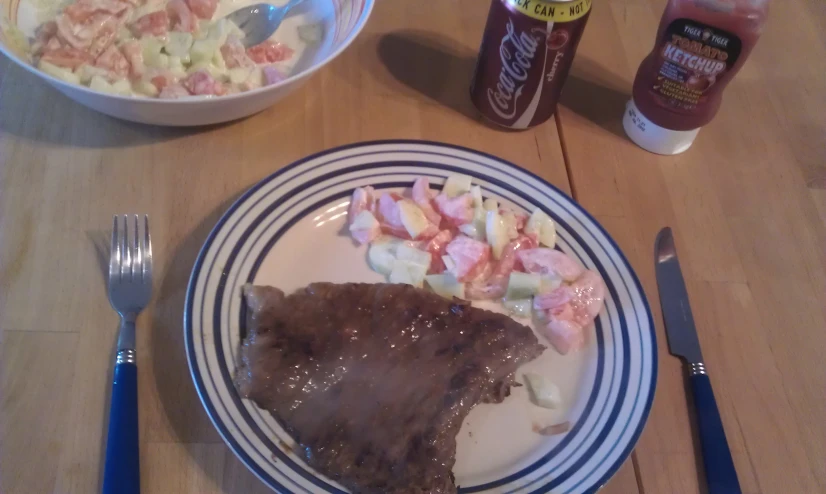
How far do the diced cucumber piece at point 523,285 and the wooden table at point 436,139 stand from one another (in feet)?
0.72

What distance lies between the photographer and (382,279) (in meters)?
0.94

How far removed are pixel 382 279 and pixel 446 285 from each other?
10cm

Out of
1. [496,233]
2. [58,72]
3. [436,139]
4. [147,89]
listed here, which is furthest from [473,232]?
[58,72]

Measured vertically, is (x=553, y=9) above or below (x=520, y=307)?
above

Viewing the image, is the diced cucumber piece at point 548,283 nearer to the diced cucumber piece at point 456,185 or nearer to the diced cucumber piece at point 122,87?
the diced cucumber piece at point 456,185

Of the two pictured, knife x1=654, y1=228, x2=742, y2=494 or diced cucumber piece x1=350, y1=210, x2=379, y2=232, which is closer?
knife x1=654, y1=228, x2=742, y2=494

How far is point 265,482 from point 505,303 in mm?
435

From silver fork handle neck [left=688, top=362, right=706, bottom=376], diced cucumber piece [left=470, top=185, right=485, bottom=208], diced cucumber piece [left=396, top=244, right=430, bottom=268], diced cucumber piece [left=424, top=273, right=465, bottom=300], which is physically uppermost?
diced cucumber piece [left=470, top=185, right=485, bottom=208]

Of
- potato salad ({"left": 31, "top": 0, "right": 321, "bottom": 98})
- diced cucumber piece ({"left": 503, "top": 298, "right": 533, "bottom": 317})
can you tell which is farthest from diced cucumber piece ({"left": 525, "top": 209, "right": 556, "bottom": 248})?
potato salad ({"left": 31, "top": 0, "right": 321, "bottom": 98})

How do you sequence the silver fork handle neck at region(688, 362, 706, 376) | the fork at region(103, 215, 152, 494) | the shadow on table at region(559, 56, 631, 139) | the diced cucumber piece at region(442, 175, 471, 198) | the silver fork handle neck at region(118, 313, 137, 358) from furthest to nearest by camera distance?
the shadow on table at region(559, 56, 631, 139)
the diced cucumber piece at region(442, 175, 471, 198)
the silver fork handle neck at region(688, 362, 706, 376)
the silver fork handle neck at region(118, 313, 137, 358)
the fork at region(103, 215, 152, 494)

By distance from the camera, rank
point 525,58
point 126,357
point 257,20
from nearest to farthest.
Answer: point 126,357
point 525,58
point 257,20

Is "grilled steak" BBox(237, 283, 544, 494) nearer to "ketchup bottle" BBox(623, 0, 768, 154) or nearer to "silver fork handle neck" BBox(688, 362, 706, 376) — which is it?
"silver fork handle neck" BBox(688, 362, 706, 376)

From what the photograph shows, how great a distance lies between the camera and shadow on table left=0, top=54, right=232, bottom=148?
102 cm

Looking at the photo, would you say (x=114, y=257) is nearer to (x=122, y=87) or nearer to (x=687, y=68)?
(x=122, y=87)
